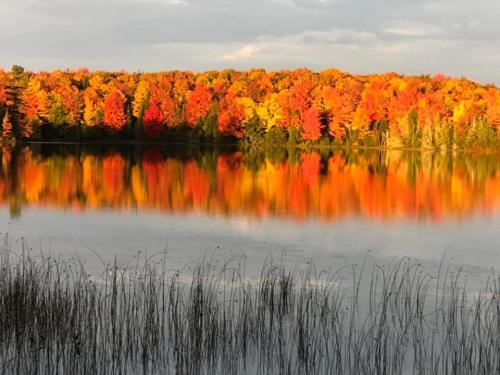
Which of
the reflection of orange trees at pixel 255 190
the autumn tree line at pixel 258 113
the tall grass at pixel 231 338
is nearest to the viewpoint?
the tall grass at pixel 231 338

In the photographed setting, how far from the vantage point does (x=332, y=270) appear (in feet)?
45.3

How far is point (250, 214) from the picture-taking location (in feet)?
75.4

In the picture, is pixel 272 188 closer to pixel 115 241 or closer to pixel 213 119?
pixel 115 241

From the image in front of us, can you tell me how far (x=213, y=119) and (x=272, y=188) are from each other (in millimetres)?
59444

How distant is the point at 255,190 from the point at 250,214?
7733 millimetres

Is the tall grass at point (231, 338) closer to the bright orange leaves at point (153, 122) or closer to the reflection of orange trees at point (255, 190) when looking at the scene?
the reflection of orange trees at point (255, 190)

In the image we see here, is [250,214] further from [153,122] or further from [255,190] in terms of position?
[153,122]

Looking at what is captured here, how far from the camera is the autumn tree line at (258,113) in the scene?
282 ft

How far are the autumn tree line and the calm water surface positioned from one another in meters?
47.8

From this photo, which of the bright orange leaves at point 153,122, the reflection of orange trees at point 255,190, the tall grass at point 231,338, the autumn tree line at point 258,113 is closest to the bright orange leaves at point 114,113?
the autumn tree line at point 258,113

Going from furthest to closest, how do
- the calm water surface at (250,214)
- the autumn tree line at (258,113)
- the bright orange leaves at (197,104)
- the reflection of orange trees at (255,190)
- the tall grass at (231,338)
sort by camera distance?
the bright orange leaves at (197,104) < the autumn tree line at (258,113) < the reflection of orange trees at (255,190) < the calm water surface at (250,214) < the tall grass at (231,338)

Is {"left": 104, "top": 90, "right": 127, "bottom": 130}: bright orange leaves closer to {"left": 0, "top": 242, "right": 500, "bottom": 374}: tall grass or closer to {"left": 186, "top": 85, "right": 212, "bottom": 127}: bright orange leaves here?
{"left": 186, "top": 85, "right": 212, "bottom": 127}: bright orange leaves

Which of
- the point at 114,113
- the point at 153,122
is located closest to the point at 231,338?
the point at 153,122

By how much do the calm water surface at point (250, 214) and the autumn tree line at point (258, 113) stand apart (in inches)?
1881
